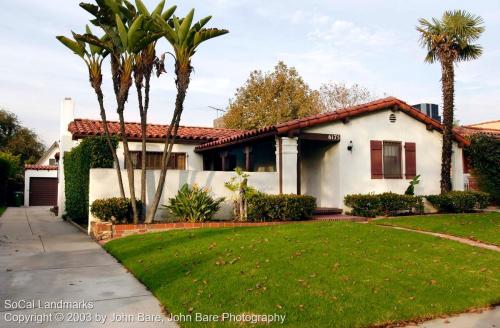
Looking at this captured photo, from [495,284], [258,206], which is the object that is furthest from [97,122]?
[495,284]

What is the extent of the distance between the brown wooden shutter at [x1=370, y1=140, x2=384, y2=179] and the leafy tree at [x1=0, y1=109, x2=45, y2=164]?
35669 mm

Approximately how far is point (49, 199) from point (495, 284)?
3059 cm

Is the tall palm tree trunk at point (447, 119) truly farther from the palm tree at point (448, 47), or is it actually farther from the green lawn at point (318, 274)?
the green lawn at point (318, 274)

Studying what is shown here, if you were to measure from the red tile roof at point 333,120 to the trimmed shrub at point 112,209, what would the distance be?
5058 mm

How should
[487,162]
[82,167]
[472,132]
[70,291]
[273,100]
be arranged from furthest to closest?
[273,100] < [472,132] < [487,162] < [82,167] < [70,291]

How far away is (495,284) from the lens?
617cm

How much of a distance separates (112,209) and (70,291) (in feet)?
18.1

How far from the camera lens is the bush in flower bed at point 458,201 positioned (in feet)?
48.8

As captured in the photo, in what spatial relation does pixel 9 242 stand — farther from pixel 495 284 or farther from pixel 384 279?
pixel 495 284

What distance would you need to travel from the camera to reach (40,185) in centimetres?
3070

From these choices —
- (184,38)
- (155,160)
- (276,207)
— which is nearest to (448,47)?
(276,207)

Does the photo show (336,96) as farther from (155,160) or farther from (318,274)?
(318,274)

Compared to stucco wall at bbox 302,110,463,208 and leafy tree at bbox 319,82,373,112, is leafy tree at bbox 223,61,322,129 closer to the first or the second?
leafy tree at bbox 319,82,373,112

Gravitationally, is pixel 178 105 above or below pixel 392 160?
above
